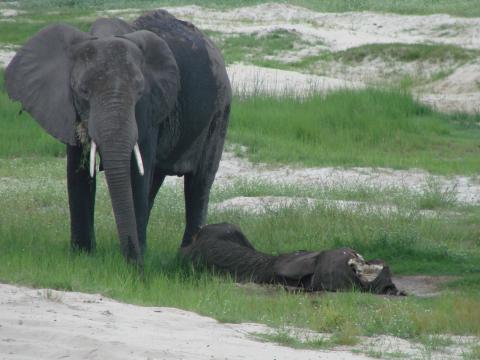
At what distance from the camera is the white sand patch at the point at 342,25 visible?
39469 millimetres

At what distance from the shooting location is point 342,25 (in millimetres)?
46250

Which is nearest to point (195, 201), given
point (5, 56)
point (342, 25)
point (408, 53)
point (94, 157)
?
point (94, 157)

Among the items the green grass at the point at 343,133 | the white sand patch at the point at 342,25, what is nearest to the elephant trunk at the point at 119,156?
the green grass at the point at 343,133

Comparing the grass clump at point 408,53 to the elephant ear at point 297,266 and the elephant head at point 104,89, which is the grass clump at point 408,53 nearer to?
the elephant head at point 104,89

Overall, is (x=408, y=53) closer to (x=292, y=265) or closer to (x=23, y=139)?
(x=23, y=139)

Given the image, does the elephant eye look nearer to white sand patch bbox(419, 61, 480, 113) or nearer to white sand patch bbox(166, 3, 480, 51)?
white sand patch bbox(419, 61, 480, 113)

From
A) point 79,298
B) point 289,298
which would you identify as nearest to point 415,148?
point 289,298

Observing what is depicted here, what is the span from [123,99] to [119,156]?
0.47 metres

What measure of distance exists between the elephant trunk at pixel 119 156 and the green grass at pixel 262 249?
0.97 ft

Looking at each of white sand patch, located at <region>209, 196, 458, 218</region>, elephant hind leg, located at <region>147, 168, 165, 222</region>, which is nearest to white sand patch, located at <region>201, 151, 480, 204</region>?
white sand patch, located at <region>209, 196, 458, 218</region>

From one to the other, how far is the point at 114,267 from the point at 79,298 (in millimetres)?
1574

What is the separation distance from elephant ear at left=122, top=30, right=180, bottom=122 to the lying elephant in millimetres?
1172

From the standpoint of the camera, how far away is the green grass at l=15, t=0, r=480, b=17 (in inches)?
1905

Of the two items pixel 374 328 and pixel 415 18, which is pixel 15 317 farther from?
pixel 415 18
